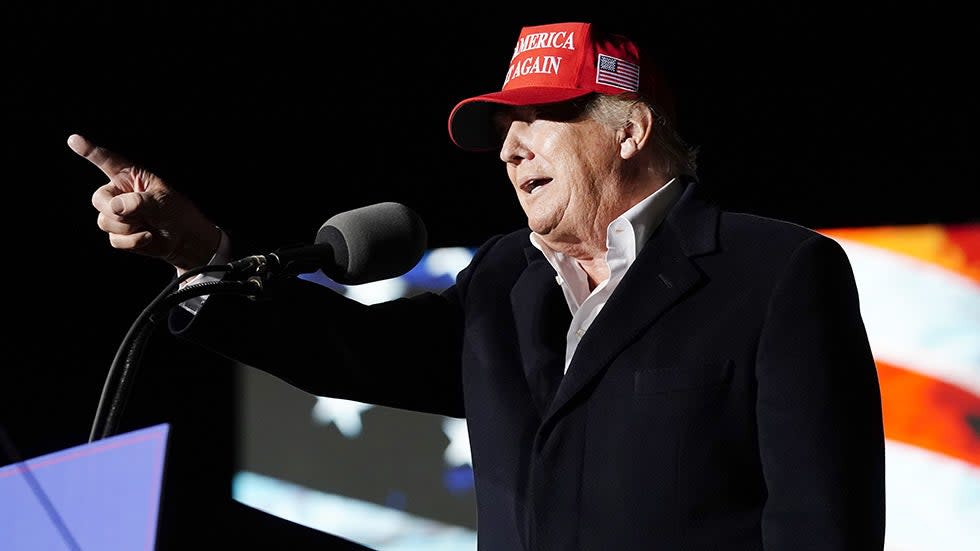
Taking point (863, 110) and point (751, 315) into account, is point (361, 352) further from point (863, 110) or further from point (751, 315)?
point (863, 110)

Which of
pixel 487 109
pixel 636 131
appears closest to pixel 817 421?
pixel 636 131

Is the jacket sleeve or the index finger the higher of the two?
the index finger

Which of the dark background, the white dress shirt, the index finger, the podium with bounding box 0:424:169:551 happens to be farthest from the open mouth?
the dark background

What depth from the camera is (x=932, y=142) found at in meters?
2.56

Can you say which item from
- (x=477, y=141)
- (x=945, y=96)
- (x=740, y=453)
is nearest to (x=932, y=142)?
(x=945, y=96)

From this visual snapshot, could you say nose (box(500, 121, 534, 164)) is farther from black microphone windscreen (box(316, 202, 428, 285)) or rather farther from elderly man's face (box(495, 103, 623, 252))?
black microphone windscreen (box(316, 202, 428, 285))

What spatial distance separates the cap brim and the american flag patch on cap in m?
0.05

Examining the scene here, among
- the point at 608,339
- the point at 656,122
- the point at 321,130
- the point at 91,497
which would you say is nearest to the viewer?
the point at 91,497

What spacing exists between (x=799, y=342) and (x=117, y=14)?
2595mm

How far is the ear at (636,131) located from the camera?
1.52 meters

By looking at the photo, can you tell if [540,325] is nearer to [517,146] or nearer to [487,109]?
[517,146]

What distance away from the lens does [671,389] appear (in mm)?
1280

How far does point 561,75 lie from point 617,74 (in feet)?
0.29

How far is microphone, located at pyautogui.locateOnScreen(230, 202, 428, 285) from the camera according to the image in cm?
104
